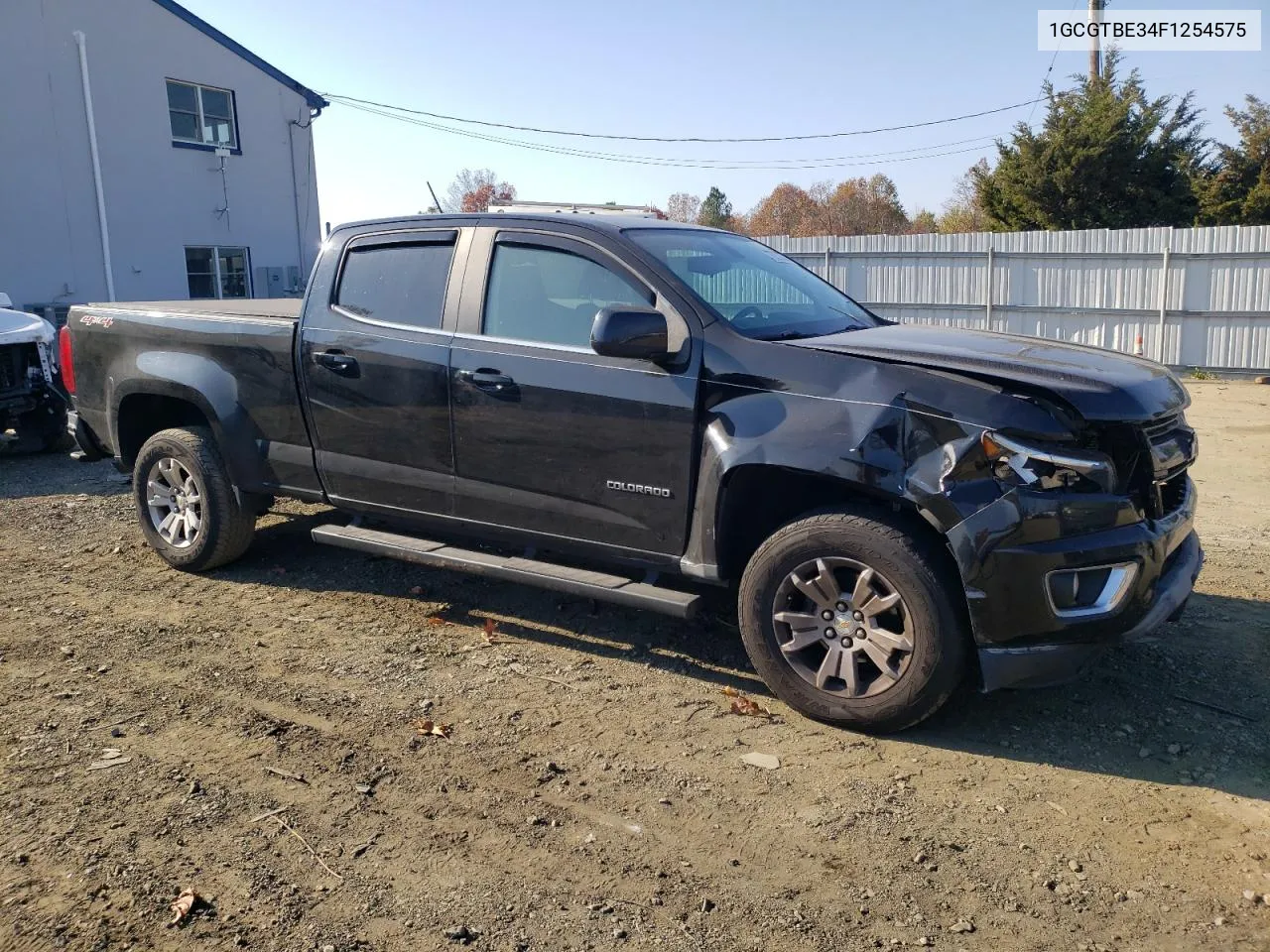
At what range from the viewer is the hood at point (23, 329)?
32.4 ft

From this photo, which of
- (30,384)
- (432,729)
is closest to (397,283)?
(432,729)

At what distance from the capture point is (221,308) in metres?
6.37

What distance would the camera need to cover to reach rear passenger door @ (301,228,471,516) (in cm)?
509

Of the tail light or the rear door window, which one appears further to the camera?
the tail light

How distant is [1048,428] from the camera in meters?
3.68

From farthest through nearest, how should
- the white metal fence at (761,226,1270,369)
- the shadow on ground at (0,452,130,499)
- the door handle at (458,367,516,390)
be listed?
the white metal fence at (761,226,1270,369), the shadow on ground at (0,452,130,499), the door handle at (458,367,516,390)

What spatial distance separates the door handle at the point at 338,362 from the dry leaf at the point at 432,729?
1.95 meters

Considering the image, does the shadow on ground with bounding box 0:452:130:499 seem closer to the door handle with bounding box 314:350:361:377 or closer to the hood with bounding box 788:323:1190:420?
the door handle with bounding box 314:350:361:377

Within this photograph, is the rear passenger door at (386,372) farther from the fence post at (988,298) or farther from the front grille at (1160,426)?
the fence post at (988,298)

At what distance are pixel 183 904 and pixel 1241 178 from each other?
90.3ft

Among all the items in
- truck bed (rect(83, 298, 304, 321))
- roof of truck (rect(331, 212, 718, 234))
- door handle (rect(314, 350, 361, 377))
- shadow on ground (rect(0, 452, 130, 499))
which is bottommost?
shadow on ground (rect(0, 452, 130, 499))

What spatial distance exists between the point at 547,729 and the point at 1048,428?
7.33 feet

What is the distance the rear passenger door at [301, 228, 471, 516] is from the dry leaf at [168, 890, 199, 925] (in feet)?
7.75

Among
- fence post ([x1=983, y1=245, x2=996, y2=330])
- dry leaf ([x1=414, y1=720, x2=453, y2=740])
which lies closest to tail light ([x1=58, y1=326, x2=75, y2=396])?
dry leaf ([x1=414, y1=720, x2=453, y2=740])
